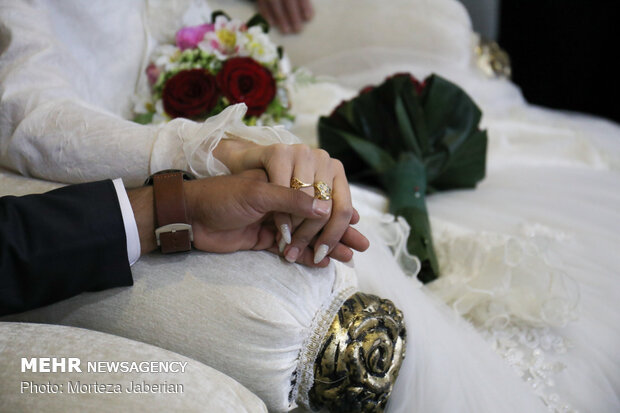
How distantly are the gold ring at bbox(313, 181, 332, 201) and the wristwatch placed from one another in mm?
180

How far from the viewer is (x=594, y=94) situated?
2.40m

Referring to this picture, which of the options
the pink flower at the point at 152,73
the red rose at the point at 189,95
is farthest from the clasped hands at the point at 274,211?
the pink flower at the point at 152,73

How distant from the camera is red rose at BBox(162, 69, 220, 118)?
1.19 metres

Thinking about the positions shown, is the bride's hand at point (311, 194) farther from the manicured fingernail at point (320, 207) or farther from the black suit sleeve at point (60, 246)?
the black suit sleeve at point (60, 246)

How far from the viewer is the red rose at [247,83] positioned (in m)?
1.22

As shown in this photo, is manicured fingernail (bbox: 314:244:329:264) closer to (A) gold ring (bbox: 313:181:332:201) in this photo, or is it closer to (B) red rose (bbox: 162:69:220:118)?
(A) gold ring (bbox: 313:181:332:201)

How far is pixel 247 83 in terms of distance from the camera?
125cm

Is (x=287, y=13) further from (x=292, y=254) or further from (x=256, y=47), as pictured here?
(x=292, y=254)

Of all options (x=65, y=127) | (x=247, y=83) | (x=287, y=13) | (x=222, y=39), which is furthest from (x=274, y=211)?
(x=287, y=13)

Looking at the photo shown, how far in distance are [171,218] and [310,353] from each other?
26 centimetres

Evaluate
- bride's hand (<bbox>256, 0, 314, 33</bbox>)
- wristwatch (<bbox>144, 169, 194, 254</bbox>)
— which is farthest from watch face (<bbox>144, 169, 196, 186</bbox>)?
bride's hand (<bbox>256, 0, 314, 33</bbox>)

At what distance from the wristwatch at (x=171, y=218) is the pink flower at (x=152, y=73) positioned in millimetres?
598

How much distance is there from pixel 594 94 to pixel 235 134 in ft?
7.11

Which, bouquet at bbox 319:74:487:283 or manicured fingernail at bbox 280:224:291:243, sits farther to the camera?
bouquet at bbox 319:74:487:283
